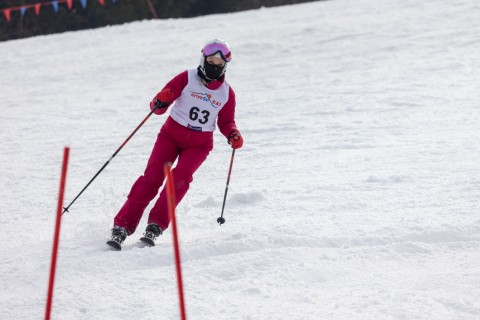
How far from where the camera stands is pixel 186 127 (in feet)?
16.1

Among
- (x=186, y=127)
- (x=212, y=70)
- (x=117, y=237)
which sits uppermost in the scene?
(x=212, y=70)

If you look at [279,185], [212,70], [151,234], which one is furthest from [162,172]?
[279,185]

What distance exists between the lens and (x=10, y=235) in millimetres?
5000

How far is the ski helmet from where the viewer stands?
4.79m

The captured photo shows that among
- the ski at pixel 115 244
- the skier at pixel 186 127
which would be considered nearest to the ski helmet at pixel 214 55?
the skier at pixel 186 127

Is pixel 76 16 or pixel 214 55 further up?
pixel 214 55

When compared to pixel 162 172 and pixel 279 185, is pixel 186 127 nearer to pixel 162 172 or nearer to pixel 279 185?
pixel 162 172

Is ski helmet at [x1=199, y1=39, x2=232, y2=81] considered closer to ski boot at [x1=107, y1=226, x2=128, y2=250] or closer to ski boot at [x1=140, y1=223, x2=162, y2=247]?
ski boot at [x1=140, y1=223, x2=162, y2=247]

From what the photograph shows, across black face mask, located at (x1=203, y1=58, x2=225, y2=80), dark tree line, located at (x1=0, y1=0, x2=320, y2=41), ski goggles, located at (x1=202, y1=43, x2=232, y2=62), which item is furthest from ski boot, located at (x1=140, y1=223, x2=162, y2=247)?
dark tree line, located at (x1=0, y1=0, x2=320, y2=41)

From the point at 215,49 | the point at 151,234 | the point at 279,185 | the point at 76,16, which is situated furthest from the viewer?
the point at 76,16

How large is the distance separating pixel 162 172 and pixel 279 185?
5.53 ft

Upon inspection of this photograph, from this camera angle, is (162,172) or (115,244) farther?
(162,172)

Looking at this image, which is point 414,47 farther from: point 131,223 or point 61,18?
point 61,18

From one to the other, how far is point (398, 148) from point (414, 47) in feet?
22.2
